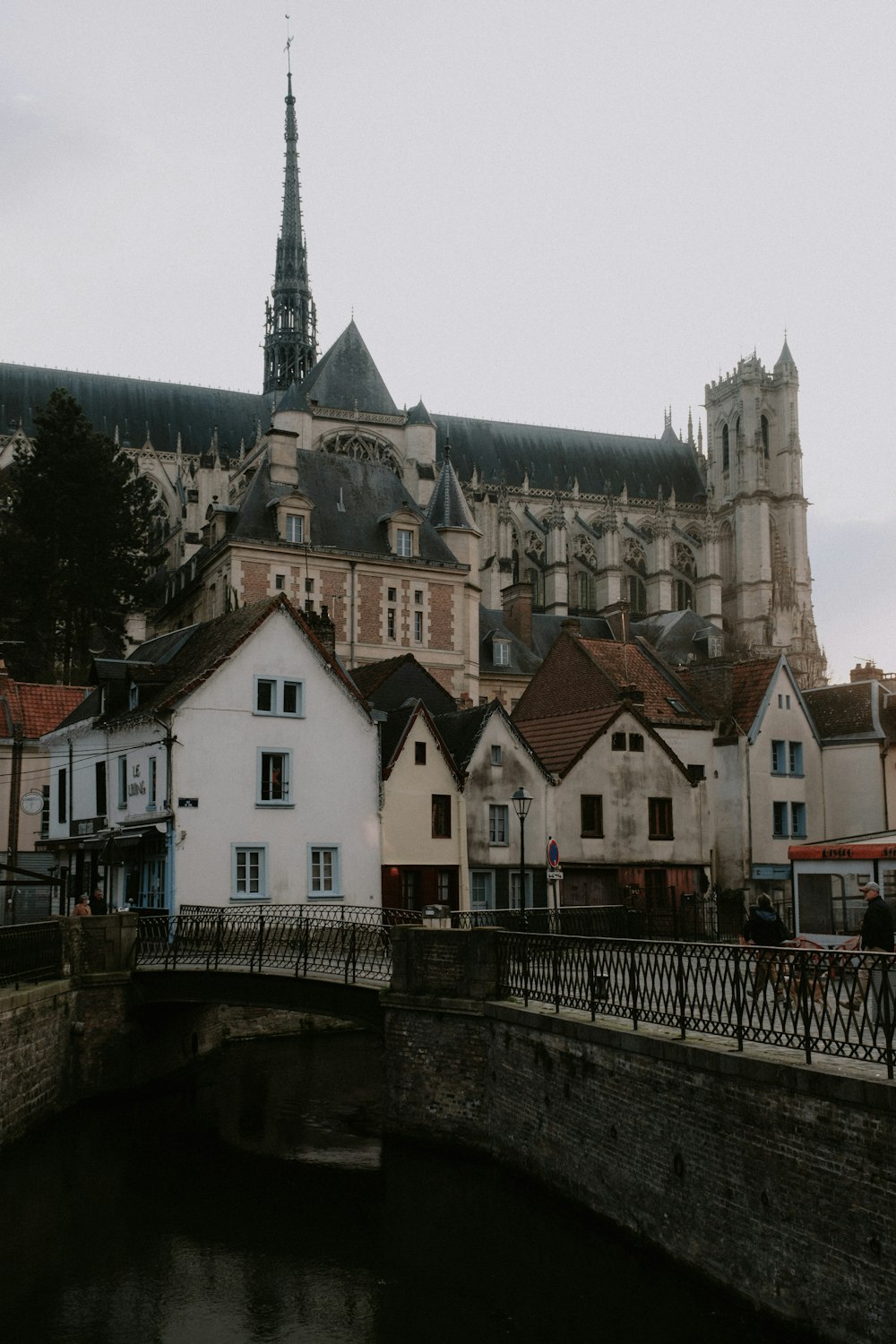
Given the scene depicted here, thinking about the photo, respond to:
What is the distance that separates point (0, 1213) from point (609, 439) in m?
97.1

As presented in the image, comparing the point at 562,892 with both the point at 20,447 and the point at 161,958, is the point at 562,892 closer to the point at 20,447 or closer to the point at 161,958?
the point at 161,958

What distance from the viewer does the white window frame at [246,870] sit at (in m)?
31.4

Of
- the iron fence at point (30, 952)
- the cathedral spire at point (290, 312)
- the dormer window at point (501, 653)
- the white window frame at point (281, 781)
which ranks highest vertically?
the cathedral spire at point (290, 312)

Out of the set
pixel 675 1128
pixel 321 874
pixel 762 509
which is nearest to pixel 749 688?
pixel 321 874

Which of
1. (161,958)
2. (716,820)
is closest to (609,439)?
(716,820)

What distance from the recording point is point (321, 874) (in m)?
33.0

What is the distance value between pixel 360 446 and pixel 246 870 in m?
49.6

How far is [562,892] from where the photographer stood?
36.1 m

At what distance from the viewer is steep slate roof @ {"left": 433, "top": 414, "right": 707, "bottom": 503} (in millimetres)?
99675

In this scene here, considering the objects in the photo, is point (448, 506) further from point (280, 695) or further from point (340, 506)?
point (280, 695)

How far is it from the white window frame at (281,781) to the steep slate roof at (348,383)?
47.4m

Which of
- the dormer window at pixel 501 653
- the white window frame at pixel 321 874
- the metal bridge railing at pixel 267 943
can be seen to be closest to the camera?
the metal bridge railing at pixel 267 943

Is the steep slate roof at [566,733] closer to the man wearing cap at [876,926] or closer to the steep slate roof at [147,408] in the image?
the man wearing cap at [876,926]

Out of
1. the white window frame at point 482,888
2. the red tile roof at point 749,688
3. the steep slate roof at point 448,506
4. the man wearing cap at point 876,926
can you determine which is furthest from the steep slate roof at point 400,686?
the man wearing cap at point 876,926
